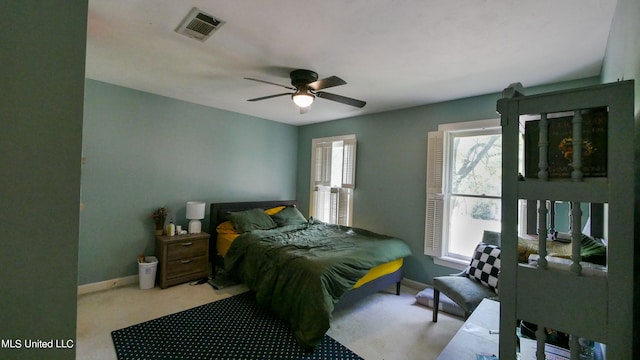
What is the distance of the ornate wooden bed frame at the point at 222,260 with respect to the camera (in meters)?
2.87

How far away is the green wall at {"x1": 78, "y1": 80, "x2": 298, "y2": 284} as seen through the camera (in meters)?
3.32

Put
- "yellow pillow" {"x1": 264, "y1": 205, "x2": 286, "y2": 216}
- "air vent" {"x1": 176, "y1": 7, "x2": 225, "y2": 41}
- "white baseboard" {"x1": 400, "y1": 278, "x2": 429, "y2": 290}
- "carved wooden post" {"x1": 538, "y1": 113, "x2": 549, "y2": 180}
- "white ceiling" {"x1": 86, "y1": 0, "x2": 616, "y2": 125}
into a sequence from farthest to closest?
"yellow pillow" {"x1": 264, "y1": 205, "x2": 286, "y2": 216}, "white baseboard" {"x1": 400, "y1": 278, "x2": 429, "y2": 290}, "air vent" {"x1": 176, "y1": 7, "x2": 225, "y2": 41}, "white ceiling" {"x1": 86, "y1": 0, "x2": 616, "y2": 125}, "carved wooden post" {"x1": 538, "y1": 113, "x2": 549, "y2": 180}

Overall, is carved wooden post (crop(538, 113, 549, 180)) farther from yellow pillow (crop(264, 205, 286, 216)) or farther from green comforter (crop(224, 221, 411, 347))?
yellow pillow (crop(264, 205, 286, 216))

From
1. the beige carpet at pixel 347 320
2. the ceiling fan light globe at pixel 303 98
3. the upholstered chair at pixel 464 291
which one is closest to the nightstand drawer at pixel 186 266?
the beige carpet at pixel 347 320

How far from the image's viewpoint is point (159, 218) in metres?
3.73

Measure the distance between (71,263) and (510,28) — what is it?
2701 mm

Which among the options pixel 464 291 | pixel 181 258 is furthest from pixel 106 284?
pixel 464 291

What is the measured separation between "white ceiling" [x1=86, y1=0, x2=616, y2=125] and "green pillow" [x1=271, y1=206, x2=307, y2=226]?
2123 millimetres

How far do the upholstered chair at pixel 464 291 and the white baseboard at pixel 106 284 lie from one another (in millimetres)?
3816

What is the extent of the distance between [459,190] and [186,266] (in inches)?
149

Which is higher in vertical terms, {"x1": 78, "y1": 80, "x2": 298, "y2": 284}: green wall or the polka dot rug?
{"x1": 78, "y1": 80, "x2": 298, "y2": 284}: green wall

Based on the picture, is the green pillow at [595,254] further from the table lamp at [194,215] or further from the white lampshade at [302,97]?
the table lamp at [194,215]

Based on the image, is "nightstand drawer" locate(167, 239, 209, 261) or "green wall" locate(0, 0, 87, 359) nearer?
"green wall" locate(0, 0, 87, 359)

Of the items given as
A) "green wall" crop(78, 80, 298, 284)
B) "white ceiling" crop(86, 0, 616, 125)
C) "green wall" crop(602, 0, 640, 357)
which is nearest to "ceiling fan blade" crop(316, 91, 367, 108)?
"white ceiling" crop(86, 0, 616, 125)
